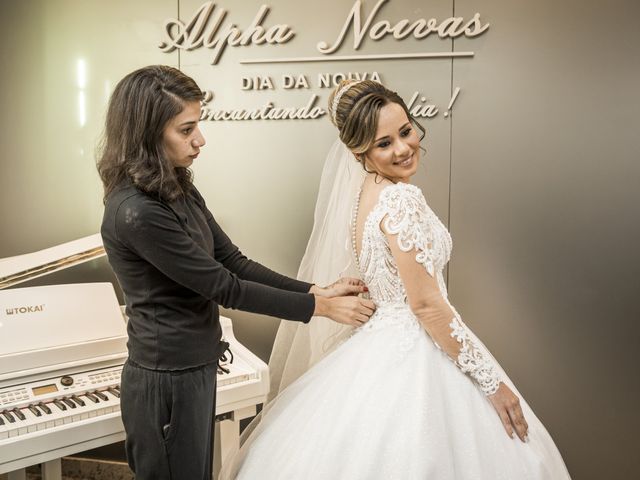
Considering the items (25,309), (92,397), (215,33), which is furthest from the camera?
(215,33)

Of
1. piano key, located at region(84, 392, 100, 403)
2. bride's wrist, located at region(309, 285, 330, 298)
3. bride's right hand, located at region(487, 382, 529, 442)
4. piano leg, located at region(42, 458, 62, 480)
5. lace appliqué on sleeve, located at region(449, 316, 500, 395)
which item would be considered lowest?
piano leg, located at region(42, 458, 62, 480)

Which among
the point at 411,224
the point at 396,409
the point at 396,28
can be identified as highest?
the point at 396,28

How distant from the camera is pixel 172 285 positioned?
1.52 m

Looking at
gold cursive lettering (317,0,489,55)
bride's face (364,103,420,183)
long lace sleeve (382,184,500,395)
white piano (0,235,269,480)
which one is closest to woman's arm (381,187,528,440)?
long lace sleeve (382,184,500,395)

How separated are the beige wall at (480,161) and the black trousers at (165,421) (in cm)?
130

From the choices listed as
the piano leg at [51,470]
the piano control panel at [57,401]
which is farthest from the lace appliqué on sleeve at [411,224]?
the piano leg at [51,470]

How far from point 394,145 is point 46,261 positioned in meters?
1.46

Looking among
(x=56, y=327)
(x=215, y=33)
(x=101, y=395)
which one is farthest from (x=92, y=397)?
(x=215, y=33)

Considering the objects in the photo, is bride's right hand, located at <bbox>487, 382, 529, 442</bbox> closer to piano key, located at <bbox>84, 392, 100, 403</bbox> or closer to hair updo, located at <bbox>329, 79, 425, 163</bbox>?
hair updo, located at <bbox>329, 79, 425, 163</bbox>

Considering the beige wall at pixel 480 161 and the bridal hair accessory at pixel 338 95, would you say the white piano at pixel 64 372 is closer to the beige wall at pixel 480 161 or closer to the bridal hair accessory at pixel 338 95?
the beige wall at pixel 480 161

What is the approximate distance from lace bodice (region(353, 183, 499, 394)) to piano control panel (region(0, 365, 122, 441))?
950mm

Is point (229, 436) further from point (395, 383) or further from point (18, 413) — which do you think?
point (395, 383)

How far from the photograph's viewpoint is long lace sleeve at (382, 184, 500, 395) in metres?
1.50

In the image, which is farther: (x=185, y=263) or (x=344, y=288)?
(x=344, y=288)
